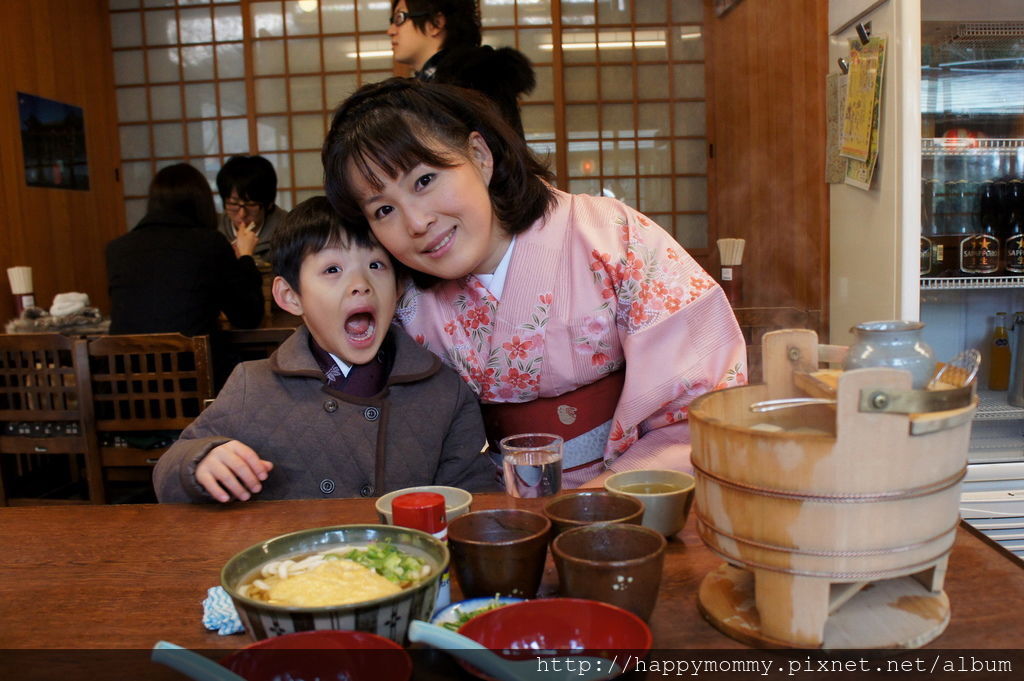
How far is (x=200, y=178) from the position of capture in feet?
10.8

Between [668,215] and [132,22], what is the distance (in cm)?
414

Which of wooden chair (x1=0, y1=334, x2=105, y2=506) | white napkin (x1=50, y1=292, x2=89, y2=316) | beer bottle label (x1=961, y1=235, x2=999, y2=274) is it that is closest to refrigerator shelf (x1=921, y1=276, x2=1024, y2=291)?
beer bottle label (x1=961, y1=235, x2=999, y2=274)

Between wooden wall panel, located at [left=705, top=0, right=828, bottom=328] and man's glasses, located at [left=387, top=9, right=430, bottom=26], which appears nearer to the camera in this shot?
man's glasses, located at [left=387, top=9, right=430, bottom=26]

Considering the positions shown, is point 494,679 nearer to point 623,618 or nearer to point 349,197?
point 623,618

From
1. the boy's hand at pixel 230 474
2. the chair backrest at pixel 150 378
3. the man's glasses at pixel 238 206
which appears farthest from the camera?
the man's glasses at pixel 238 206

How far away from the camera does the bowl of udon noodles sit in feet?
2.36

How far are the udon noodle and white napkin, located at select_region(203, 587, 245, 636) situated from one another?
2.1 inches

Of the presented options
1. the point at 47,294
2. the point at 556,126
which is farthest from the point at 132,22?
the point at 556,126

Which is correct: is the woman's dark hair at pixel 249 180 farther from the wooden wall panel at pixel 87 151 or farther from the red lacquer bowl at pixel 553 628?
the red lacquer bowl at pixel 553 628

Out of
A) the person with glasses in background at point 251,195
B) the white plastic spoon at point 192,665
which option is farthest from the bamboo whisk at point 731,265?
the white plastic spoon at point 192,665

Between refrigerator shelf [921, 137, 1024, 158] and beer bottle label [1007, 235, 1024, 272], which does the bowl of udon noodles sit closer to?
refrigerator shelf [921, 137, 1024, 158]

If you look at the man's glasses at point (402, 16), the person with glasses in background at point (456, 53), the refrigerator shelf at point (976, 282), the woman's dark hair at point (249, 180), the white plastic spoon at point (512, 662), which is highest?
the man's glasses at point (402, 16)

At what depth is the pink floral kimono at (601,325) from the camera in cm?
151

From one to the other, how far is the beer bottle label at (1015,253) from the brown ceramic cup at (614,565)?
8.10 feet
